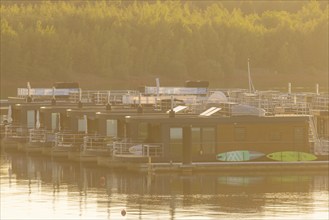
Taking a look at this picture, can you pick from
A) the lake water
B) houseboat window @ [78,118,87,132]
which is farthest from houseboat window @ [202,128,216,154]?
houseboat window @ [78,118,87,132]

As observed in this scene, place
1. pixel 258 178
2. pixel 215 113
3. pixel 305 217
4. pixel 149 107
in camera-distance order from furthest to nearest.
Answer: pixel 149 107, pixel 215 113, pixel 258 178, pixel 305 217

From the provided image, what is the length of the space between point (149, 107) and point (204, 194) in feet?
80.5

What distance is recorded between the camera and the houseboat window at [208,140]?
89.9m

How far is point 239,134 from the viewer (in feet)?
298

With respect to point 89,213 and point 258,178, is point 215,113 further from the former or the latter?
point 89,213

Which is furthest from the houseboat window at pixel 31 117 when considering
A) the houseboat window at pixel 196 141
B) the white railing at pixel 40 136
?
the houseboat window at pixel 196 141

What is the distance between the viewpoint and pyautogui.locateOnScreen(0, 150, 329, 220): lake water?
73.1 metres

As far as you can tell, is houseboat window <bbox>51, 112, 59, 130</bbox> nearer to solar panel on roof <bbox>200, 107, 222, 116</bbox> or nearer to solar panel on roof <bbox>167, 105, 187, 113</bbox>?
solar panel on roof <bbox>167, 105, 187, 113</bbox>

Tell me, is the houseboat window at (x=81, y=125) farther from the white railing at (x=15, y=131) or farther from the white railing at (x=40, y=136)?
the white railing at (x=15, y=131)

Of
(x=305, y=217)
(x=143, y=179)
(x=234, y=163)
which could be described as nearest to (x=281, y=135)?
(x=234, y=163)

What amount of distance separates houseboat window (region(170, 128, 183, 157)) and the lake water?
7.98 ft

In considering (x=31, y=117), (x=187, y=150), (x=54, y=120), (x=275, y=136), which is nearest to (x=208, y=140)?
(x=187, y=150)

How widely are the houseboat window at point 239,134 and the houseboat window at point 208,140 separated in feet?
5.00

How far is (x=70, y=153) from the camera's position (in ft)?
320
